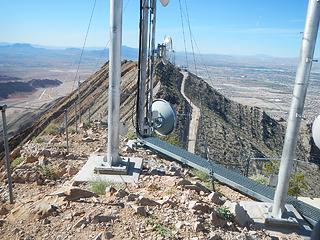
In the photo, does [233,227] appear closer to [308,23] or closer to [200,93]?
[308,23]

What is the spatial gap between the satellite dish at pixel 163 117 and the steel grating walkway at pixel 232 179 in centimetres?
55

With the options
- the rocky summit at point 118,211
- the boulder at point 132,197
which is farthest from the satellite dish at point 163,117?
the boulder at point 132,197

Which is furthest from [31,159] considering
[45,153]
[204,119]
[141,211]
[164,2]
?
[204,119]

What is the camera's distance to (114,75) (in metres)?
8.39

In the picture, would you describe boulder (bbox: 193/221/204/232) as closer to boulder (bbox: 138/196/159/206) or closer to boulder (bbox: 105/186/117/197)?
boulder (bbox: 138/196/159/206)

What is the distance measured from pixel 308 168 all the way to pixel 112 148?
121 feet

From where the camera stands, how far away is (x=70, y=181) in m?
8.17

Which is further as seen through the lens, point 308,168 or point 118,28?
point 308,168

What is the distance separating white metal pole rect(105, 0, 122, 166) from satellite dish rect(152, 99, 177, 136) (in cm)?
305

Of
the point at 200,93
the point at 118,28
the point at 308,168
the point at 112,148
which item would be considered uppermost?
the point at 118,28

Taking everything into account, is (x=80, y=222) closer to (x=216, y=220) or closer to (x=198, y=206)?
(x=198, y=206)

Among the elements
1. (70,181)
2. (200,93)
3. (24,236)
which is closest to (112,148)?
(70,181)

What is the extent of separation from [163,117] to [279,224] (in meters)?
5.61

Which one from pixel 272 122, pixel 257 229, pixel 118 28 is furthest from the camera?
pixel 272 122
